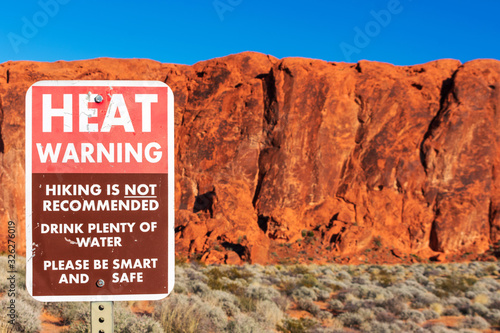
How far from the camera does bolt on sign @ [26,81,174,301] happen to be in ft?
6.63

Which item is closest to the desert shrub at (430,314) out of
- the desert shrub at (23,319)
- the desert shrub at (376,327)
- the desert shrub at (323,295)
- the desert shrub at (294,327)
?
the desert shrub at (376,327)

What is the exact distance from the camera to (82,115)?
6.73ft

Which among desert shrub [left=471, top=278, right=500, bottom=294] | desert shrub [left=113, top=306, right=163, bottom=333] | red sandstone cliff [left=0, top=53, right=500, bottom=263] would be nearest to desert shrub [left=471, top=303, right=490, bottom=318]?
desert shrub [left=471, top=278, right=500, bottom=294]

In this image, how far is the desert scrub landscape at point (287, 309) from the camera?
19.9 ft

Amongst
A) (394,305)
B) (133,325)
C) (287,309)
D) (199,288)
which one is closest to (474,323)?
(394,305)

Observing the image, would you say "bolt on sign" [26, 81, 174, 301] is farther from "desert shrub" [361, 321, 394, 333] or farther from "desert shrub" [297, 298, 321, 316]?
"desert shrub" [297, 298, 321, 316]

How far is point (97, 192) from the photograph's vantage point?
6.75 feet

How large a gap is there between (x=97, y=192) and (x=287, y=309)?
9.03 metres

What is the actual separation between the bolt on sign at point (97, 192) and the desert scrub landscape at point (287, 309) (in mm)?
3405

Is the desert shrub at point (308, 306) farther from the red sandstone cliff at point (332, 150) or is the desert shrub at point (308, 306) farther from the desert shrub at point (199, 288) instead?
the red sandstone cliff at point (332, 150)

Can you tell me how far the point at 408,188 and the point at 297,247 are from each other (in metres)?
9.71

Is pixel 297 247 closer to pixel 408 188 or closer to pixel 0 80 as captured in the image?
pixel 408 188

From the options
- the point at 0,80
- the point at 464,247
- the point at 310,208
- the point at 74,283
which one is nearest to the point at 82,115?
the point at 74,283

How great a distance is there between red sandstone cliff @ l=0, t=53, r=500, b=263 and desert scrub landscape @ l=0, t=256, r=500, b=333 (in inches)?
413
